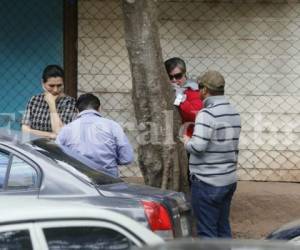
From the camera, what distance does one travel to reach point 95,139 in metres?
6.54

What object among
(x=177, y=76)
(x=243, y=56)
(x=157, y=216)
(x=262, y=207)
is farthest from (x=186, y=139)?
(x=243, y=56)

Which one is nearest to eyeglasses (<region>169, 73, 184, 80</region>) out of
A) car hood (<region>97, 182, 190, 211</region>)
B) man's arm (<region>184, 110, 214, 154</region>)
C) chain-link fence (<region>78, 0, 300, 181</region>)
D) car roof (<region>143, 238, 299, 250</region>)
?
man's arm (<region>184, 110, 214, 154</region>)

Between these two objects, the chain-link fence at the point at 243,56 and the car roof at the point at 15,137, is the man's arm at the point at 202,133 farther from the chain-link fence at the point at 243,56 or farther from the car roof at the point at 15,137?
the chain-link fence at the point at 243,56

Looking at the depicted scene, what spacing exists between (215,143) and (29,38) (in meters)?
3.91

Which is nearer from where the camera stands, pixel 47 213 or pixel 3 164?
pixel 47 213

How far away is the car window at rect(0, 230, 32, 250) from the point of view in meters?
3.47

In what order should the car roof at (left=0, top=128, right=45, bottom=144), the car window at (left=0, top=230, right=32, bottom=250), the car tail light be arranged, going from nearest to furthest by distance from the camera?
1. the car window at (left=0, top=230, right=32, bottom=250)
2. the car tail light
3. the car roof at (left=0, top=128, right=45, bottom=144)

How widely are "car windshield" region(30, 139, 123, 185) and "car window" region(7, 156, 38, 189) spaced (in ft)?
0.59

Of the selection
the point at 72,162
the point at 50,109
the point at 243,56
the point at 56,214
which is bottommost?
the point at 56,214

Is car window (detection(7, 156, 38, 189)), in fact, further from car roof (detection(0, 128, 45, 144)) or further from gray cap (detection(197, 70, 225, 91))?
gray cap (detection(197, 70, 225, 91))

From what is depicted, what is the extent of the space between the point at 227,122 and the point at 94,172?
5.68 ft

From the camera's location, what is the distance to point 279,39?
9.48m

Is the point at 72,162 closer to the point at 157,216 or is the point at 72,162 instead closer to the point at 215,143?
the point at 157,216

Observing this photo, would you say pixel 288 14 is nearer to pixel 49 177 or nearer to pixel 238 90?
pixel 238 90
